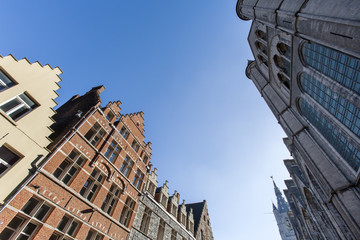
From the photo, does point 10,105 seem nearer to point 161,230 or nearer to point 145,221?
point 145,221

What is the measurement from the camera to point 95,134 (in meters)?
11.9

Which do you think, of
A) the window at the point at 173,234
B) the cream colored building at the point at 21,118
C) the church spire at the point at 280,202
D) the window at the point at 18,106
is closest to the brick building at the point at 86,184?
the cream colored building at the point at 21,118

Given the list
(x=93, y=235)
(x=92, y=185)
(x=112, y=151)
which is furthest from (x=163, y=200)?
(x=92, y=185)

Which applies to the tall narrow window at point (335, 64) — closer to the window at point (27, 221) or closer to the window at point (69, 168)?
the window at point (69, 168)

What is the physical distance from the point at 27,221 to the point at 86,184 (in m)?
3.35

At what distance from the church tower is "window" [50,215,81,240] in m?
86.6

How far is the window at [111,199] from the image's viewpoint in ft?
37.4

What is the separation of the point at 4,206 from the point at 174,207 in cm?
1451

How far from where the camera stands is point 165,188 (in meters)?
18.1

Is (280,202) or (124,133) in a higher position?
(280,202)

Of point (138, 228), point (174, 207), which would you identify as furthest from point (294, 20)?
point (174, 207)

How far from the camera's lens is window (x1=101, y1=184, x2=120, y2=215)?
11.4 meters

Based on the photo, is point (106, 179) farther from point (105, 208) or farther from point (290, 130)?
point (290, 130)

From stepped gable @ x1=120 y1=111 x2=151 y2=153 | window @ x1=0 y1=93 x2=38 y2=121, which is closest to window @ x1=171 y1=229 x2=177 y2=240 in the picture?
stepped gable @ x1=120 y1=111 x2=151 y2=153
